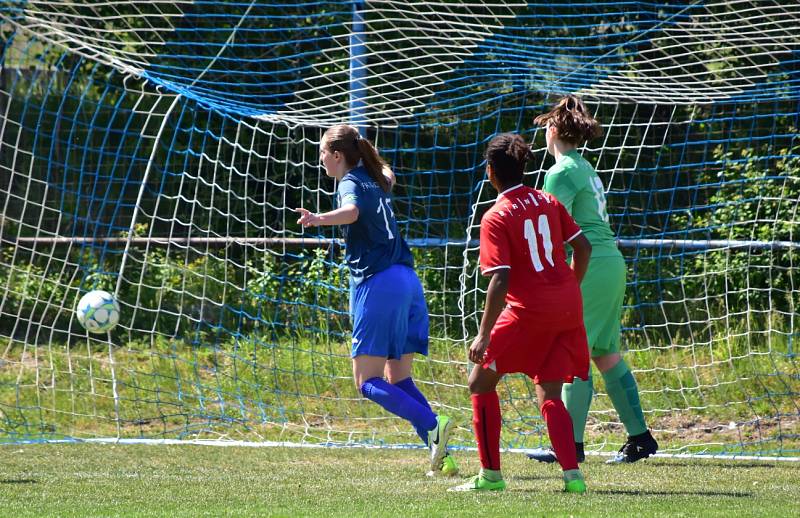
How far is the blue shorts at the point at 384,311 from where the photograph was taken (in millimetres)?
5551

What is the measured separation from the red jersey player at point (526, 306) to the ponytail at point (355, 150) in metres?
0.91

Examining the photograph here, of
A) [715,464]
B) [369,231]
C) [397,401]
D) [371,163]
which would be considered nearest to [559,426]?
[397,401]

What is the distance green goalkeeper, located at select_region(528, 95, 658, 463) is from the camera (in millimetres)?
5785

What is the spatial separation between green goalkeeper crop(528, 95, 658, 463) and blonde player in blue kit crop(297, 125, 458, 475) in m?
0.82

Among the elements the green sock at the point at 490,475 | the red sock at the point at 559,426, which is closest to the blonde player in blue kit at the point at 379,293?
the green sock at the point at 490,475

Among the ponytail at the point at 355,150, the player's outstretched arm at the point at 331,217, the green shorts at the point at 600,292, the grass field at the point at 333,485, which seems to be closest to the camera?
the grass field at the point at 333,485

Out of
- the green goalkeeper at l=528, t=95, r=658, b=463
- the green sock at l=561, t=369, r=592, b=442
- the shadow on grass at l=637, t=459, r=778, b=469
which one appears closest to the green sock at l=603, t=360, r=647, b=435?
the green goalkeeper at l=528, t=95, r=658, b=463

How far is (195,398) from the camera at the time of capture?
28.6 feet

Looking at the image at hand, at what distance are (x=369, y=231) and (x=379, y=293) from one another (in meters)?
0.31

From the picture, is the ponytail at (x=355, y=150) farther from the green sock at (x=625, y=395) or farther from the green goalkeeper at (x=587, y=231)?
the green sock at (x=625, y=395)

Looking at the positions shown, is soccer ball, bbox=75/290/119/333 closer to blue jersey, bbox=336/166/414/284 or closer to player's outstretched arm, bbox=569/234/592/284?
blue jersey, bbox=336/166/414/284

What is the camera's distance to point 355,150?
5.75 meters

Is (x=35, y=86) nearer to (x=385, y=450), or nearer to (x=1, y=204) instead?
(x=1, y=204)

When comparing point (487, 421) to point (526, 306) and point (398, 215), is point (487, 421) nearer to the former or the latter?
point (526, 306)
